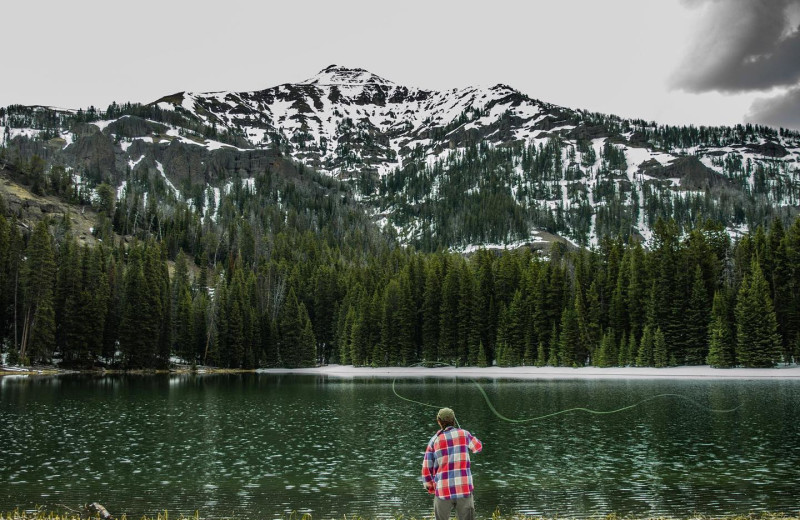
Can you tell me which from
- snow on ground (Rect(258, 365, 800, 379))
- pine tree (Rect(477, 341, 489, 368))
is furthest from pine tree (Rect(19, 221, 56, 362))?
pine tree (Rect(477, 341, 489, 368))

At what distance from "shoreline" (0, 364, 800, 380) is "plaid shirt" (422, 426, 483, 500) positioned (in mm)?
75656

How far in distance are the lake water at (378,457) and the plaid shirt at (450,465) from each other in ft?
23.4

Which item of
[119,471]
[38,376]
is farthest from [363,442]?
→ [38,376]

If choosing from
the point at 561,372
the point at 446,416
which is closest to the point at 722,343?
the point at 561,372

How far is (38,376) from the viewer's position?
80188 millimetres

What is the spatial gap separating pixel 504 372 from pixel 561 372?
27.3 ft

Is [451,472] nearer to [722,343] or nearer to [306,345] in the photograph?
[722,343]

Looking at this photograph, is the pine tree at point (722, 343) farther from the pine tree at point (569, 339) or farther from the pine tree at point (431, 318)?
the pine tree at point (431, 318)

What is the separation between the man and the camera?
10539 mm

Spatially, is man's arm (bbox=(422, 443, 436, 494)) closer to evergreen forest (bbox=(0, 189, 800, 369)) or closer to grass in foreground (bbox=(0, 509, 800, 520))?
grass in foreground (bbox=(0, 509, 800, 520))

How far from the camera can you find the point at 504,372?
93500 mm

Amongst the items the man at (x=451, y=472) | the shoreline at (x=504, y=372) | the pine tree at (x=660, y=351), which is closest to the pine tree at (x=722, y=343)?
the shoreline at (x=504, y=372)

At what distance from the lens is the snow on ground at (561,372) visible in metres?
76.4

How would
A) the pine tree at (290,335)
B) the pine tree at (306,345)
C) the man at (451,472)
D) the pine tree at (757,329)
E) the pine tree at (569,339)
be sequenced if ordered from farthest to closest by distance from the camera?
the pine tree at (290,335) < the pine tree at (306,345) < the pine tree at (569,339) < the pine tree at (757,329) < the man at (451,472)
